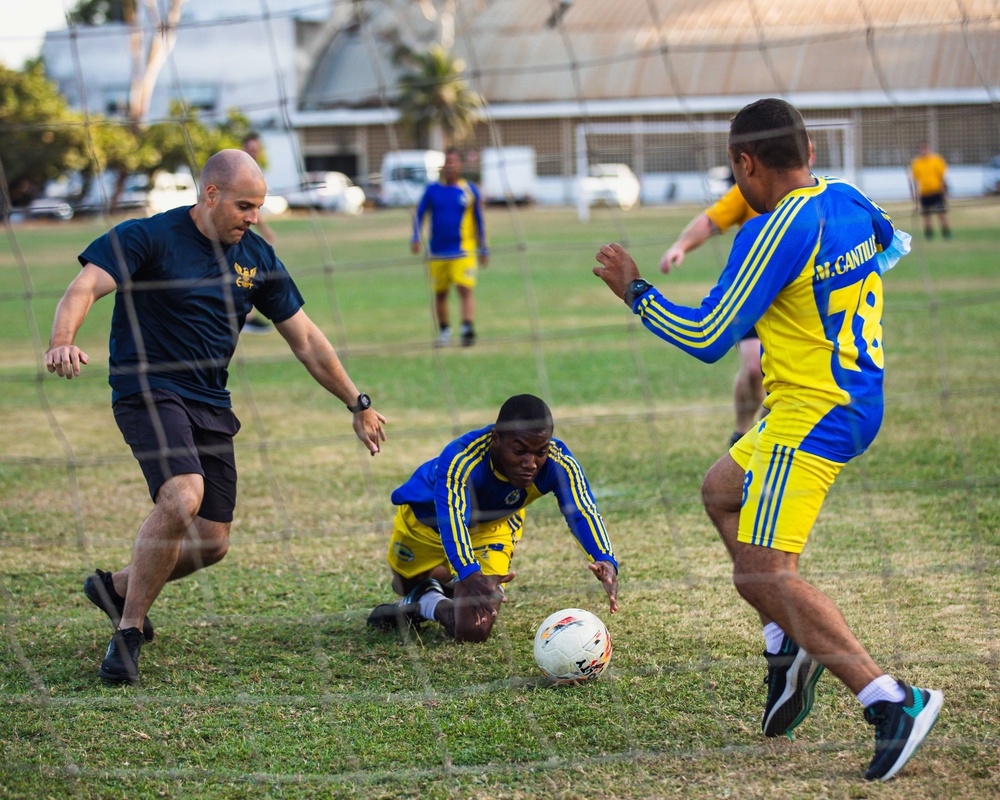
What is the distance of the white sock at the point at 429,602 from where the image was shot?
4.09 m

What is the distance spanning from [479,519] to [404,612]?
503mm

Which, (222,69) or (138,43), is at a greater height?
(138,43)

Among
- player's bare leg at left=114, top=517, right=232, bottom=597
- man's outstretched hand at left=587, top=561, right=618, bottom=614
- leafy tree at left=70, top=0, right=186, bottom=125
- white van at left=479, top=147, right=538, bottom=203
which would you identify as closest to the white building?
leafy tree at left=70, top=0, right=186, bottom=125

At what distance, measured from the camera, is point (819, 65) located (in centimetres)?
3972

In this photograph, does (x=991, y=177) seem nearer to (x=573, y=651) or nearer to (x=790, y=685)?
(x=573, y=651)

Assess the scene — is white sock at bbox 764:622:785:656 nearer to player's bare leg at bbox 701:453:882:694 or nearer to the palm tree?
player's bare leg at bbox 701:453:882:694

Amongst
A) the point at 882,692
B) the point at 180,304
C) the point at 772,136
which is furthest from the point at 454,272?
the point at 882,692

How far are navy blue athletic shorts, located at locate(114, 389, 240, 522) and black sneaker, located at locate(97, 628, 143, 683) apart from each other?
49cm

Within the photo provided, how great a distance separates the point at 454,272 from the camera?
38.9 ft

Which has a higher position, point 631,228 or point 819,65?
point 819,65

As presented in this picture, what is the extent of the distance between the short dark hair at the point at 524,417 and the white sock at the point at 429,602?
0.75 m

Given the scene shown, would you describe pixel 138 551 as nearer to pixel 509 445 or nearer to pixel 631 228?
pixel 509 445

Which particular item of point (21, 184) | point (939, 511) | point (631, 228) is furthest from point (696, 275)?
point (21, 184)

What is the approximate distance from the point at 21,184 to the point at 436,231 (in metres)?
29.7
